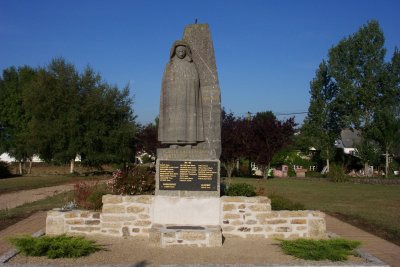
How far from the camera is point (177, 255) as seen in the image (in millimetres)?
7387

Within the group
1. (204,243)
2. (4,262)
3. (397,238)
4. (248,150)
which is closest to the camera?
(4,262)

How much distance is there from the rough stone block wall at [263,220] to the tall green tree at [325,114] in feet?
106

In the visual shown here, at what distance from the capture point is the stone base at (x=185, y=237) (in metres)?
8.02

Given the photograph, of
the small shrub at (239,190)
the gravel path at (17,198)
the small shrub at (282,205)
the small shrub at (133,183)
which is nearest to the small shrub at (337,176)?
the gravel path at (17,198)

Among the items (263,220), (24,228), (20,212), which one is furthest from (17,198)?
(263,220)

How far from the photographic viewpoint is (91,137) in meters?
31.6

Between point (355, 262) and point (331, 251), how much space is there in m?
0.42

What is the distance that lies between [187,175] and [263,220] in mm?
1977

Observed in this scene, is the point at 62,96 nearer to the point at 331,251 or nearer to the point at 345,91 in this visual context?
the point at 345,91

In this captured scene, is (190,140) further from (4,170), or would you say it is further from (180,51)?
(4,170)

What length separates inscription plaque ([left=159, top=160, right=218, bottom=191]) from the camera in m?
8.80

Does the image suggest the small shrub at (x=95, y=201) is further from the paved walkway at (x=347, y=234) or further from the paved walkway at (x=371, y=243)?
the paved walkway at (x=371, y=243)

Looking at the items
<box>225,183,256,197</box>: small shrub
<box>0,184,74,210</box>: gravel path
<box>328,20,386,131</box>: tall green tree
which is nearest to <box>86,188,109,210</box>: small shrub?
<box>225,183,256,197</box>: small shrub

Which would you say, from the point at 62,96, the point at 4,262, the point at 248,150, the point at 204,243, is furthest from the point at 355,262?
the point at 62,96
